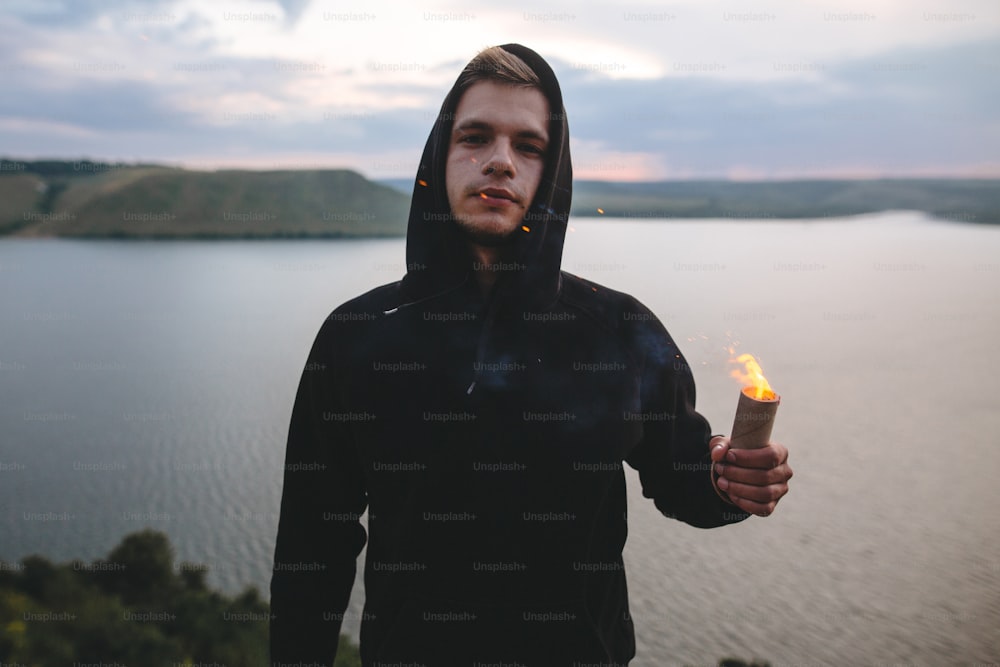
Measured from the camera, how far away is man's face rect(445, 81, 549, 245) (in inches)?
125

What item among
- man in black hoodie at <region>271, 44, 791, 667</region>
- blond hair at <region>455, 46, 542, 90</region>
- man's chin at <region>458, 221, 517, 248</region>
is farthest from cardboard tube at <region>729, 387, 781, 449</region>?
blond hair at <region>455, 46, 542, 90</region>

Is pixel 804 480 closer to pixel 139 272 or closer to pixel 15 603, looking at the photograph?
pixel 15 603

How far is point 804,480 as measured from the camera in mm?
65812

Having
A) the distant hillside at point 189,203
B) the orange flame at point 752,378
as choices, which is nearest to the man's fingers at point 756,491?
the orange flame at point 752,378

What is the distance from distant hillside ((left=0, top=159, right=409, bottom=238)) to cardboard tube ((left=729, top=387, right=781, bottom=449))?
479ft

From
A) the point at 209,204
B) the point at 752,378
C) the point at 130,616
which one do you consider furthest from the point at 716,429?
the point at 209,204

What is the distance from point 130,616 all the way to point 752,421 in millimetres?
21953

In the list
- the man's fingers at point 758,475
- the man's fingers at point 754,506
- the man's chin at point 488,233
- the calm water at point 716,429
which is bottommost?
the calm water at point 716,429

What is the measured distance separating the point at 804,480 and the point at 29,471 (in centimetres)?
8184

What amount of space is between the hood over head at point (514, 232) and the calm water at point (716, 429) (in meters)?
0.63

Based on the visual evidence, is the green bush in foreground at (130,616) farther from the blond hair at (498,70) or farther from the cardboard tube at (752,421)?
the cardboard tube at (752,421)

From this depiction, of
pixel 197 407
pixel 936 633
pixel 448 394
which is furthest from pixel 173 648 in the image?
pixel 197 407

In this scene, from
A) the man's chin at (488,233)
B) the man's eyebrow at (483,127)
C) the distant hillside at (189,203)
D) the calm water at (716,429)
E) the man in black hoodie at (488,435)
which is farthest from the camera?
the distant hillside at (189,203)

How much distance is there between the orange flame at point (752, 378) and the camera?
2746 millimetres
